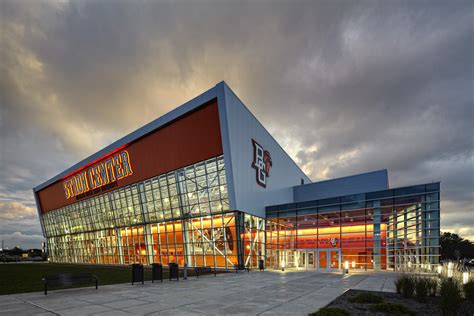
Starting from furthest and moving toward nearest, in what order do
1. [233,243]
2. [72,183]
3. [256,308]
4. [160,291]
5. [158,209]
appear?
[72,183] → [158,209] → [233,243] → [160,291] → [256,308]

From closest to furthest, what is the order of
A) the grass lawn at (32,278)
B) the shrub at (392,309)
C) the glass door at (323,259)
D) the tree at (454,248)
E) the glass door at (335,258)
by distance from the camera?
the shrub at (392,309) < the grass lawn at (32,278) < the glass door at (335,258) < the glass door at (323,259) < the tree at (454,248)

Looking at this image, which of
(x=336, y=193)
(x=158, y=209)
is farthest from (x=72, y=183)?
(x=336, y=193)

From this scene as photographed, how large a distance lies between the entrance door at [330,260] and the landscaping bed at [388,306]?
1952 centimetres

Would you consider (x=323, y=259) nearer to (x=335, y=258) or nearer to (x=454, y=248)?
(x=335, y=258)

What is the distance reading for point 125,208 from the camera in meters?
44.9

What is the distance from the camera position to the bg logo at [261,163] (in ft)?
111

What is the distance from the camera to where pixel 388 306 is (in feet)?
31.6

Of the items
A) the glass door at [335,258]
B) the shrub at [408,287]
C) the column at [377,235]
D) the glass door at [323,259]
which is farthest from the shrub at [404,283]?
the glass door at [323,259]

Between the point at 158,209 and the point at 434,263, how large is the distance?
105 ft

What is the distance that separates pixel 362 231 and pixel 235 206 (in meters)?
14.3

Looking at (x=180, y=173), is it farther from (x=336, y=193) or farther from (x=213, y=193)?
(x=336, y=193)

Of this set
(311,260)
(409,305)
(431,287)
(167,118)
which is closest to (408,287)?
(431,287)

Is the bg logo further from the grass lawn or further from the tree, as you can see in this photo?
the tree

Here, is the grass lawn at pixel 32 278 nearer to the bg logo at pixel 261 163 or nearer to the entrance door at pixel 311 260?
the bg logo at pixel 261 163
